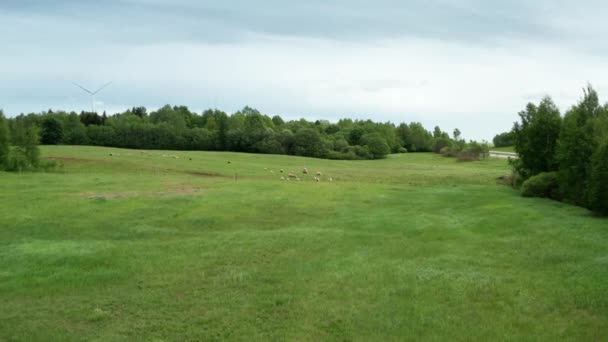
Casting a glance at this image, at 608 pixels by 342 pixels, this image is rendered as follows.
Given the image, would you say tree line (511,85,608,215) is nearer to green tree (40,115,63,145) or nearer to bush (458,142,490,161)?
bush (458,142,490,161)

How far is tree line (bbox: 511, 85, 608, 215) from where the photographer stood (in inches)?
838

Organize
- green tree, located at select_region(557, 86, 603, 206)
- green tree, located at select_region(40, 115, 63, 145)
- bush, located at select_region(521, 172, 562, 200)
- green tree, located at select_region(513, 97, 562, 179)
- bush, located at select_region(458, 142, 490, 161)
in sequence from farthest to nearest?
1. green tree, located at select_region(40, 115, 63, 145)
2. bush, located at select_region(458, 142, 490, 161)
3. green tree, located at select_region(513, 97, 562, 179)
4. bush, located at select_region(521, 172, 562, 200)
5. green tree, located at select_region(557, 86, 603, 206)

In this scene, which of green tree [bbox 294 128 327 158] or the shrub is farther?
the shrub

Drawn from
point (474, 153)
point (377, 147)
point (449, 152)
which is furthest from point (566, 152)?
point (449, 152)

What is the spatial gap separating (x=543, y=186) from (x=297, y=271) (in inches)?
807

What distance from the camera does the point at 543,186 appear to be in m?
28.1

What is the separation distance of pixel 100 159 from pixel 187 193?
31.4m

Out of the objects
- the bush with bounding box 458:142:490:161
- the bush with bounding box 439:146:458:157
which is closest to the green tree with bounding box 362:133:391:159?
the bush with bounding box 439:146:458:157

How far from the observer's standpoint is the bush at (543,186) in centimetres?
2787

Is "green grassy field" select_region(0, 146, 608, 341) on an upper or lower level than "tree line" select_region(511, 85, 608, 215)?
lower

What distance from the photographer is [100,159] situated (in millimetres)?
55062

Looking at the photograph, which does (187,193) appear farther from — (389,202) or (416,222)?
(416,222)

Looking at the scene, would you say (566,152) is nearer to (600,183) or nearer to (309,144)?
(600,183)

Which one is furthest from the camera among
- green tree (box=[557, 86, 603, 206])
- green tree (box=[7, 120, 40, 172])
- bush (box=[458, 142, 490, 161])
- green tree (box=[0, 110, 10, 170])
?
bush (box=[458, 142, 490, 161])
